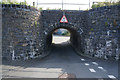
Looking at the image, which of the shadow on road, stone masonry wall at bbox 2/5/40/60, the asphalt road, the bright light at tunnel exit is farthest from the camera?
the bright light at tunnel exit

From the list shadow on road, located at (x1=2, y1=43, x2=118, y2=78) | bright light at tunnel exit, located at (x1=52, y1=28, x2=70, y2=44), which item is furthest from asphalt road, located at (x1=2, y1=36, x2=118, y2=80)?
bright light at tunnel exit, located at (x1=52, y1=28, x2=70, y2=44)

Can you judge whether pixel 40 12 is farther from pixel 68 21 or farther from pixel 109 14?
pixel 109 14

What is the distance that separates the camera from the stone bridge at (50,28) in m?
7.97

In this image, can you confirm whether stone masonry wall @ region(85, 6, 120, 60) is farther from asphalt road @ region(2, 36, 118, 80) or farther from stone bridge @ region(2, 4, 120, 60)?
asphalt road @ region(2, 36, 118, 80)

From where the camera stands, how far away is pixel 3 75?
5.35 metres

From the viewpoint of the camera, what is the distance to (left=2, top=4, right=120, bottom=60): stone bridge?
26.2ft

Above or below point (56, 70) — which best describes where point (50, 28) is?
above

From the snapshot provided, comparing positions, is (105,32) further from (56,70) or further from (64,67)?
(56,70)

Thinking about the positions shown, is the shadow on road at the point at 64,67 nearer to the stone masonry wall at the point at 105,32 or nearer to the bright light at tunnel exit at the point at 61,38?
the stone masonry wall at the point at 105,32

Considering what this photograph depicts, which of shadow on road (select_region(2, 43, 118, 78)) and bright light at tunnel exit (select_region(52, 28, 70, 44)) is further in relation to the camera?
bright light at tunnel exit (select_region(52, 28, 70, 44))

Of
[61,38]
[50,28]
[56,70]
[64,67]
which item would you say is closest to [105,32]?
[64,67]

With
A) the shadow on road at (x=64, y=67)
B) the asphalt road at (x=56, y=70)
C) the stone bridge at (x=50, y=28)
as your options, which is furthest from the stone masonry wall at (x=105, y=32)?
the asphalt road at (x=56, y=70)

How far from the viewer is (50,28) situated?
1020 centimetres

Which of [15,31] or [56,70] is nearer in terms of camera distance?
[56,70]
